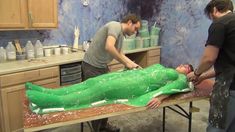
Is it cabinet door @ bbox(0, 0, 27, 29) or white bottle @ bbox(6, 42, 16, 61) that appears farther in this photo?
white bottle @ bbox(6, 42, 16, 61)

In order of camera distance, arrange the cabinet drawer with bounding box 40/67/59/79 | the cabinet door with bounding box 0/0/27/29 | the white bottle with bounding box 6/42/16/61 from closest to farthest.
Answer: the cabinet door with bounding box 0/0/27/29
the cabinet drawer with bounding box 40/67/59/79
the white bottle with bounding box 6/42/16/61

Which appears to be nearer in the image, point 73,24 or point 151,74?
point 151,74

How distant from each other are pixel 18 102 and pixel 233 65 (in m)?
2.13

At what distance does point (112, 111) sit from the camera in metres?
1.88

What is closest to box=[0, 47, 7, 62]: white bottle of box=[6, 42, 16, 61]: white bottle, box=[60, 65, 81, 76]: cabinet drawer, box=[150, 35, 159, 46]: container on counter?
box=[6, 42, 16, 61]: white bottle

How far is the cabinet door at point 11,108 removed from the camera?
2580 millimetres

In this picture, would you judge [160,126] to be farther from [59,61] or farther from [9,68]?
[9,68]

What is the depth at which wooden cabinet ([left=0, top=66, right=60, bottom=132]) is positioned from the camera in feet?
8.42

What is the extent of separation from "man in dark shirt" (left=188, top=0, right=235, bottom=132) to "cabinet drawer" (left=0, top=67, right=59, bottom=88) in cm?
169

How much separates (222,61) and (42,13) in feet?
6.87

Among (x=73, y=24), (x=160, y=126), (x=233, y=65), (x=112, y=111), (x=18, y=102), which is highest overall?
(x=73, y=24)

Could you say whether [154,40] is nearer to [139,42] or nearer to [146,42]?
[146,42]

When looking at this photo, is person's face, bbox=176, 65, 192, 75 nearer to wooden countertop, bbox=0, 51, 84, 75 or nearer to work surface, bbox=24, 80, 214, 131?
work surface, bbox=24, 80, 214, 131

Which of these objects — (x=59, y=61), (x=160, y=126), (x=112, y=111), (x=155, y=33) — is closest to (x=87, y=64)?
(x=59, y=61)
